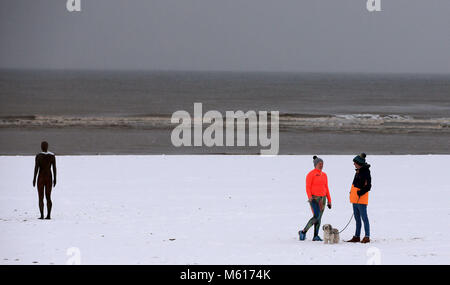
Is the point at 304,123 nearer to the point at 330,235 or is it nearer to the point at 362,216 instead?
the point at 362,216

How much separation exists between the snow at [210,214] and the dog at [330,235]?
18 cm

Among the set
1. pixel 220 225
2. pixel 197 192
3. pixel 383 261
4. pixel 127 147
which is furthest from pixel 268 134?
pixel 383 261

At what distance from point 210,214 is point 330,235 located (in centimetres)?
352

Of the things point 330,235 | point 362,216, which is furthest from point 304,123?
point 330,235

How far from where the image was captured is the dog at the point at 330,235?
1179cm

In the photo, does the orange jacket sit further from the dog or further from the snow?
the snow

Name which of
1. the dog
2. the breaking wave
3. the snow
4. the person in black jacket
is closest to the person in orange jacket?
the dog

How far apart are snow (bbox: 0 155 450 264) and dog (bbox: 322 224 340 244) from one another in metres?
0.18

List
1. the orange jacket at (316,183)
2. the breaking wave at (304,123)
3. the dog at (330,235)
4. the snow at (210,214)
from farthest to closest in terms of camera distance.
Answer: the breaking wave at (304,123)
the orange jacket at (316,183)
the dog at (330,235)
the snow at (210,214)

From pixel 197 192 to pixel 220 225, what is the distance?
435 centimetres

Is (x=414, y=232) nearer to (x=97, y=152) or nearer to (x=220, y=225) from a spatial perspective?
(x=220, y=225)

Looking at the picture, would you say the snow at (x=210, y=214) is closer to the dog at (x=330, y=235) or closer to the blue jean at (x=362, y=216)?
the dog at (x=330, y=235)

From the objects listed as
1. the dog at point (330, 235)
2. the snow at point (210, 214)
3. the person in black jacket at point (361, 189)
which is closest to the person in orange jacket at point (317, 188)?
the dog at point (330, 235)

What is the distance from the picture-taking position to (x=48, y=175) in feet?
45.4
